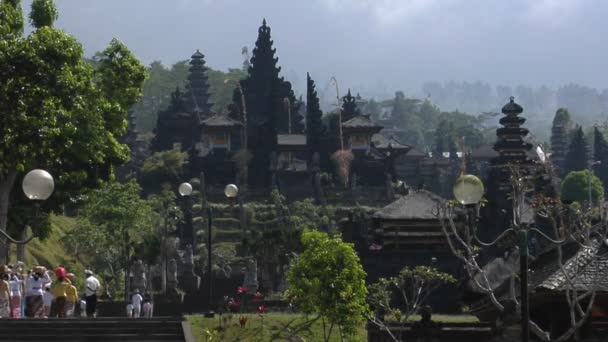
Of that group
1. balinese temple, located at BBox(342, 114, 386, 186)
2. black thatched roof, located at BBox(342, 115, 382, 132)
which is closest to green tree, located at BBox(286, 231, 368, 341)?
balinese temple, located at BBox(342, 114, 386, 186)

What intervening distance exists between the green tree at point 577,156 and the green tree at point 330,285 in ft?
316

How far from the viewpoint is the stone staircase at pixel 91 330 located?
100 feet

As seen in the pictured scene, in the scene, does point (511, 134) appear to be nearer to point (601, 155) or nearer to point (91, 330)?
point (601, 155)

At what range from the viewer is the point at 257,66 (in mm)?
127875

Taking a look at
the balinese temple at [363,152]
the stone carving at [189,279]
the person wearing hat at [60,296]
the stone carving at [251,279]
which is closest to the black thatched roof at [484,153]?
the balinese temple at [363,152]

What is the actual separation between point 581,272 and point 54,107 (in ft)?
50.1

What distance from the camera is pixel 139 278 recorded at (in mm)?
58750

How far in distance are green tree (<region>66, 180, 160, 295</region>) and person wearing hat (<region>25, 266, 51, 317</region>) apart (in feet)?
108

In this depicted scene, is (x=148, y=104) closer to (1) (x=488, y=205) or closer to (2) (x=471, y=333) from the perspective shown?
(1) (x=488, y=205)

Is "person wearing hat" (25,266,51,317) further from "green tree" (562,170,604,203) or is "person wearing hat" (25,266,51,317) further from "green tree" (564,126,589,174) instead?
"green tree" (564,126,589,174)

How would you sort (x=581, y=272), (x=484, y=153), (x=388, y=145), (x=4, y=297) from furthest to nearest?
(x=484, y=153) < (x=388, y=145) < (x=4, y=297) < (x=581, y=272)

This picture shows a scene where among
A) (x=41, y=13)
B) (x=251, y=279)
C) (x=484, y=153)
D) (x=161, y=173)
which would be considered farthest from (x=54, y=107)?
(x=484, y=153)

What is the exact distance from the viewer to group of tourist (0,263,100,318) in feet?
107

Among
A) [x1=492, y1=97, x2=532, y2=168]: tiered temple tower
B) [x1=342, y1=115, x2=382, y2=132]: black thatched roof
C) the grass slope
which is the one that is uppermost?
[x1=342, y1=115, x2=382, y2=132]: black thatched roof
